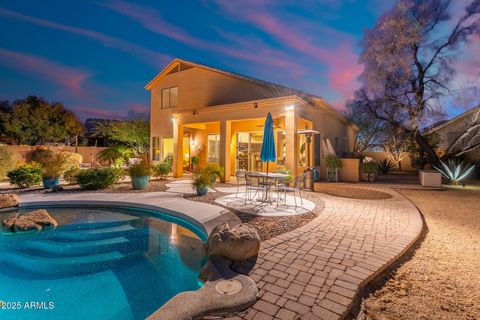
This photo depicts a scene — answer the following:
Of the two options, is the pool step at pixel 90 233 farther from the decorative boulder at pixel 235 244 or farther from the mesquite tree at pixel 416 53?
the mesquite tree at pixel 416 53

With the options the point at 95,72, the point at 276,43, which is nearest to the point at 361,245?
the point at 276,43

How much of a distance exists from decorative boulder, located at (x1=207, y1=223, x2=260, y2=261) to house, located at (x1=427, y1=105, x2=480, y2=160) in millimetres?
16948

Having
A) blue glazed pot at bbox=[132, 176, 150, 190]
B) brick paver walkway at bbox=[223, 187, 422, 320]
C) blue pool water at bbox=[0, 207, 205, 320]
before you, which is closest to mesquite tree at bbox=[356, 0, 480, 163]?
brick paver walkway at bbox=[223, 187, 422, 320]

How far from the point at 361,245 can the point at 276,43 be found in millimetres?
18161

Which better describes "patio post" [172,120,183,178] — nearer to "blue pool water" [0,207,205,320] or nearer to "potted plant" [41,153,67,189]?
"potted plant" [41,153,67,189]

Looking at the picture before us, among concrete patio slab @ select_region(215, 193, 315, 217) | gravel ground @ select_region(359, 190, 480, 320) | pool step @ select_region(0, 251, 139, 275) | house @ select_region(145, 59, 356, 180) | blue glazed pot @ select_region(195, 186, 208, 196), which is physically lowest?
pool step @ select_region(0, 251, 139, 275)

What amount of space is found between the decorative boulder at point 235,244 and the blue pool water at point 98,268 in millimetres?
547

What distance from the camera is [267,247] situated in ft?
12.4

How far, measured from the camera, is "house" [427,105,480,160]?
14.4 m

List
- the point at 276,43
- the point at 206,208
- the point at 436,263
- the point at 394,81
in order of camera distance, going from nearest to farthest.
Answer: the point at 436,263, the point at 206,208, the point at 394,81, the point at 276,43

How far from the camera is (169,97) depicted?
1695 centimetres

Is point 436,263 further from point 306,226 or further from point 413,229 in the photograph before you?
point 306,226

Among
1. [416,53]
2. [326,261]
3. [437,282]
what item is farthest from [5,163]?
[416,53]

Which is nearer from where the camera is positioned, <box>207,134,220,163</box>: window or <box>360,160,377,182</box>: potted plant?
<box>360,160,377,182</box>: potted plant
